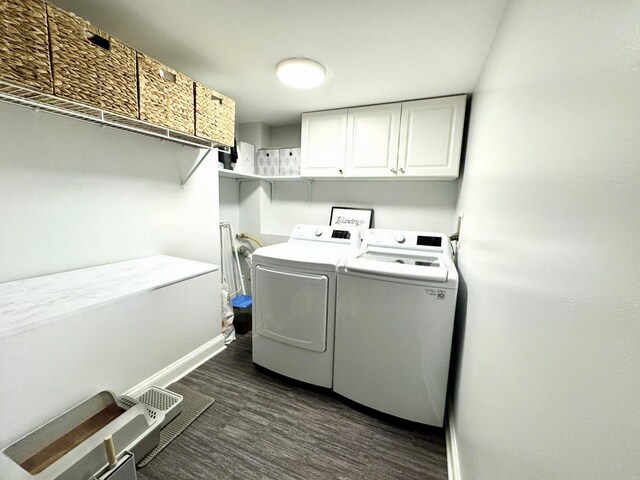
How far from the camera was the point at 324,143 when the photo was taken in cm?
255

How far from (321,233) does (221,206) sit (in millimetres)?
1313

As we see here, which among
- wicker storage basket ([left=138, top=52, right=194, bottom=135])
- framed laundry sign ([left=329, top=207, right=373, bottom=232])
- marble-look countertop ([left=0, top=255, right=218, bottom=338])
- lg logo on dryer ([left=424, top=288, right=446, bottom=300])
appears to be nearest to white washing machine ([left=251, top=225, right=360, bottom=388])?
marble-look countertop ([left=0, top=255, right=218, bottom=338])

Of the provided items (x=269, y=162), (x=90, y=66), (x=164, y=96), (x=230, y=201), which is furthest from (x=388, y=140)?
(x=90, y=66)

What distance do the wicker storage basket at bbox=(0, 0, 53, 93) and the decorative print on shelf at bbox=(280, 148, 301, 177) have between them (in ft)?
6.35

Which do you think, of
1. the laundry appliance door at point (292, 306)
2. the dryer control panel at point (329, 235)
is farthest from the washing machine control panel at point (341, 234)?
the laundry appliance door at point (292, 306)

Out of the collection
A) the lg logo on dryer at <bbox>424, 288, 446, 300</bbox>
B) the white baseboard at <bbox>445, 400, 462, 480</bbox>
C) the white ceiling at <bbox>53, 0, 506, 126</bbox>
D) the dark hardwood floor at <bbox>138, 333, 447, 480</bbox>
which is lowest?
the dark hardwood floor at <bbox>138, 333, 447, 480</bbox>

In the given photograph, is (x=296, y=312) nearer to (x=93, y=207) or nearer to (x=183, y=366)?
(x=183, y=366)

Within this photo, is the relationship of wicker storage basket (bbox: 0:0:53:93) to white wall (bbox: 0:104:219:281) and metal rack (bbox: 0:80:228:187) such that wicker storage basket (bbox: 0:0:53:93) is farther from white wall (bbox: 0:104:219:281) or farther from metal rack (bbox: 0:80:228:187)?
white wall (bbox: 0:104:219:281)

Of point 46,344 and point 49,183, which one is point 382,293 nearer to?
point 46,344

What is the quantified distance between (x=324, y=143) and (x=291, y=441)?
7.83 ft

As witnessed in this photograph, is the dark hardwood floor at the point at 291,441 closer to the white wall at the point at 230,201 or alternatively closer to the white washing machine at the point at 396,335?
the white washing machine at the point at 396,335

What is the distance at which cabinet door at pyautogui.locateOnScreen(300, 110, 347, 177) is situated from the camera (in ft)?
8.16

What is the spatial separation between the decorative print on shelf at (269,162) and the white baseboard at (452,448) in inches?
102

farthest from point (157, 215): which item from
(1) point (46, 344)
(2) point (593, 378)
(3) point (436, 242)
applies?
(2) point (593, 378)
